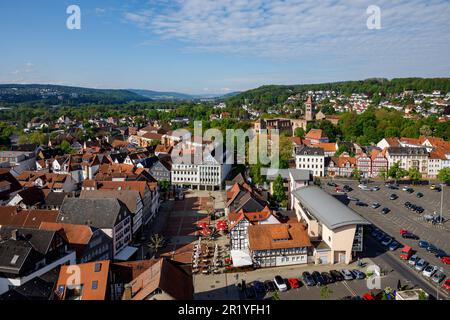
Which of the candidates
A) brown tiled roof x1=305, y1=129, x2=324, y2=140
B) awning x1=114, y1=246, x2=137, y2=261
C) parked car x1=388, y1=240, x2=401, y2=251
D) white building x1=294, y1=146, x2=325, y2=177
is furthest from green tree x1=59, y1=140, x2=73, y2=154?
parked car x1=388, y1=240, x2=401, y2=251

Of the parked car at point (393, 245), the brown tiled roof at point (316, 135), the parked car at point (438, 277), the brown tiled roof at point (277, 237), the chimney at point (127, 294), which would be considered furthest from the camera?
the brown tiled roof at point (316, 135)

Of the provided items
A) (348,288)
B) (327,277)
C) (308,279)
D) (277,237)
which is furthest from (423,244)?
(277,237)

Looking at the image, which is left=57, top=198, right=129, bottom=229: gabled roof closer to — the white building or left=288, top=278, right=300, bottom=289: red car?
left=288, top=278, right=300, bottom=289: red car

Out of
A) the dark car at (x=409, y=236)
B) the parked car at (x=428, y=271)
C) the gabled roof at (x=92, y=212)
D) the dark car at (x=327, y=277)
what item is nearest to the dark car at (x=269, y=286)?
the dark car at (x=327, y=277)

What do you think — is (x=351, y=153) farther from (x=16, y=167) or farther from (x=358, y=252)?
(x=16, y=167)

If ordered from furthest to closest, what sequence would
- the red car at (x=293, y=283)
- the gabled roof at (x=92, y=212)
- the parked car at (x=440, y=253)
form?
the gabled roof at (x=92, y=212)
the parked car at (x=440, y=253)
the red car at (x=293, y=283)

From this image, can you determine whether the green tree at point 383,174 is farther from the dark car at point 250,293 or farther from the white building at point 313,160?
the dark car at point 250,293

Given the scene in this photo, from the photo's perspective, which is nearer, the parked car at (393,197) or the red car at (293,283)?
the red car at (293,283)
